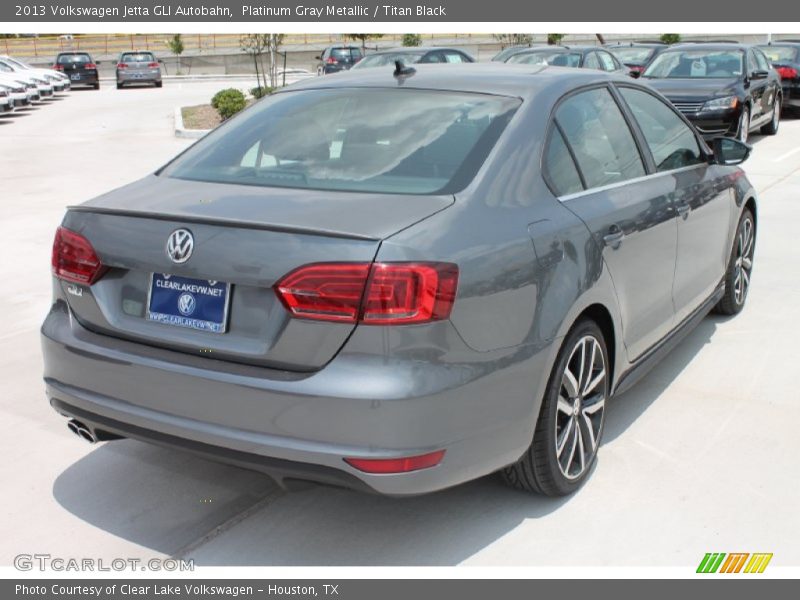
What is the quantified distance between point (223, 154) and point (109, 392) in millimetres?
1181

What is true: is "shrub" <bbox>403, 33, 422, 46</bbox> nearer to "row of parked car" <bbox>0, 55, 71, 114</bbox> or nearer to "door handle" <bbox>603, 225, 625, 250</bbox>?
"row of parked car" <bbox>0, 55, 71, 114</bbox>

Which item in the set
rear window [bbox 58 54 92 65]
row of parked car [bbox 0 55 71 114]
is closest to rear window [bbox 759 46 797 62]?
row of parked car [bbox 0 55 71 114]

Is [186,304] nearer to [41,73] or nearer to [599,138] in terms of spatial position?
[599,138]

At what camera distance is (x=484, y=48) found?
→ 54.8 meters

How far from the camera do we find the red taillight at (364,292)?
9.75ft

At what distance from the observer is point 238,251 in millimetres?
3117

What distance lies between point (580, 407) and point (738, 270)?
2.79 meters

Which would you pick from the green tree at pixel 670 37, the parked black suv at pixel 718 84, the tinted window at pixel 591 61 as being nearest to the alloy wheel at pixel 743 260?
the parked black suv at pixel 718 84

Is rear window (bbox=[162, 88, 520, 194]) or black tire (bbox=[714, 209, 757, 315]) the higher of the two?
rear window (bbox=[162, 88, 520, 194])

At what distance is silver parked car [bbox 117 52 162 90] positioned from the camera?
3809 centimetres

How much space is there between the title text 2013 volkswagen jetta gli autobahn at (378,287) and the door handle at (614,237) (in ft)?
0.14

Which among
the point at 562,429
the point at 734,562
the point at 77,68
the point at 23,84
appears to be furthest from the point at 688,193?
the point at 77,68

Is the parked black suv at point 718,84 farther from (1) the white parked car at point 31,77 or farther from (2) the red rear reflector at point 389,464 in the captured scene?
(1) the white parked car at point 31,77

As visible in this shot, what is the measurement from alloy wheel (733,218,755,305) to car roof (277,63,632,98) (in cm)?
195
